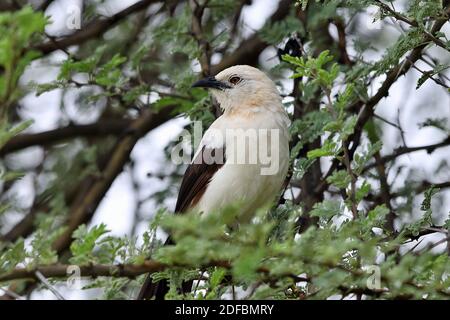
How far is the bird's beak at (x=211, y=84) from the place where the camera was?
18.2ft

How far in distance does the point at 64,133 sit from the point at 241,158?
2959 millimetres

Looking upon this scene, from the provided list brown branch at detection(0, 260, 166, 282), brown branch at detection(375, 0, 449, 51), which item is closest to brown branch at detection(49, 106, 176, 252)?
brown branch at detection(375, 0, 449, 51)

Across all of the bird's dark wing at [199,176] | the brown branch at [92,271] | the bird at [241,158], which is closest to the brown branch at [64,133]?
the bird at [241,158]

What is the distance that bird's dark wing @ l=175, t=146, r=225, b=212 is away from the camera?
5.11 metres

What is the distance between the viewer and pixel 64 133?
7395 mm

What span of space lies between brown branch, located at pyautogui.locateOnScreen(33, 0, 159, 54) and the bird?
134cm

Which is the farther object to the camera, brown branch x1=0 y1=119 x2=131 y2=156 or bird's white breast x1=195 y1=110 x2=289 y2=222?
brown branch x1=0 y1=119 x2=131 y2=156

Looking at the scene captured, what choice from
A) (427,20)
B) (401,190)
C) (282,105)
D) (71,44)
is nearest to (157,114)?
(71,44)

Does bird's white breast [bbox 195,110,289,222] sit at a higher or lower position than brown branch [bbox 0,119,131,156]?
higher

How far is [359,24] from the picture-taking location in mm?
6777

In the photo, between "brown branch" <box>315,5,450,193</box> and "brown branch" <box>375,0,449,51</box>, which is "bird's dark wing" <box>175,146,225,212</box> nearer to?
"brown branch" <box>315,5,450,193</box>

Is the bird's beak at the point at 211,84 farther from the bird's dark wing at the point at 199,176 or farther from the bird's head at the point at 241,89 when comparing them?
the bird's dark wing at the point at 199,176
